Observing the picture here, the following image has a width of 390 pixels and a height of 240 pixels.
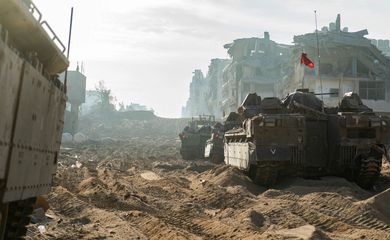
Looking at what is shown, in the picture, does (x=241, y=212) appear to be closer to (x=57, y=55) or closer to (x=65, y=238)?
(x=65, y=238)

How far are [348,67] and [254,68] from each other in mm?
14759

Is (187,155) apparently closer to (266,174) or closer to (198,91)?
(266,174)

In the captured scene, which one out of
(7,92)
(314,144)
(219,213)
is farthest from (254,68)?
(7,92)

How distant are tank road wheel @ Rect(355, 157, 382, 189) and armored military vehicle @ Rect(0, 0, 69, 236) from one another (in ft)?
26.2

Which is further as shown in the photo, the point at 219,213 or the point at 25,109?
the point at 219,213

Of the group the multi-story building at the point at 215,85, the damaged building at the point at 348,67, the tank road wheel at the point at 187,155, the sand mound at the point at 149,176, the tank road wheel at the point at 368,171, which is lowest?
the sand mound at the point at 149,176

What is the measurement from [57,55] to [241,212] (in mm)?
4422

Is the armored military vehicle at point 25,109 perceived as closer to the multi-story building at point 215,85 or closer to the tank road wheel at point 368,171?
the tank road wheel at point 368,171

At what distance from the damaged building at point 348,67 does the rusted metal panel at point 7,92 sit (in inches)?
1514

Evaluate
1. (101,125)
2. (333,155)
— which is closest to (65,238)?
(333,155)

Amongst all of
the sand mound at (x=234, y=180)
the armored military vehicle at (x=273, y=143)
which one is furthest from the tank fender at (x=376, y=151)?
the sand mound at (x=234, y=180)

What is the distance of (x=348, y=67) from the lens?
43.6 metres

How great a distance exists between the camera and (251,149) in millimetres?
12555

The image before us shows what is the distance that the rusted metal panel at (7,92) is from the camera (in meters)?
3.87
